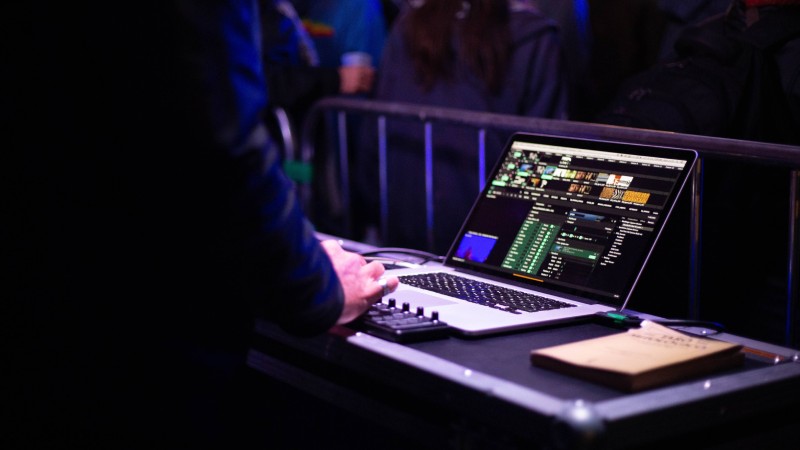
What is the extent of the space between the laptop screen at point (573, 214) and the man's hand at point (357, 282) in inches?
15.1

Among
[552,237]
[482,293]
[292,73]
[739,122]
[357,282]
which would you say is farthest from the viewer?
[292,73]

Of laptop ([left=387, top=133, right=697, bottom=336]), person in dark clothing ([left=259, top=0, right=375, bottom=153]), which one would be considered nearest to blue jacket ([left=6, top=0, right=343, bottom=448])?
laptop ([left=387, top=133, right=697, bottom=336])

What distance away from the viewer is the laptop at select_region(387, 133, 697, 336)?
5.95 feet

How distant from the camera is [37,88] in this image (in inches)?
50.3

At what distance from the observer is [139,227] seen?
4.35ft

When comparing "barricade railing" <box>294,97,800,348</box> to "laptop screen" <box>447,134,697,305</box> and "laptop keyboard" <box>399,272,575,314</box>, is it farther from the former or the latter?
"laptop keyboard" <box>399,272,575,314</box>

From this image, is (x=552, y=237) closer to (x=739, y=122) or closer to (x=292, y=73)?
(x=739, y=122)

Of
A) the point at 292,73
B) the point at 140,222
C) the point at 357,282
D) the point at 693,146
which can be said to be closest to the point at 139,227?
the point at 140,222

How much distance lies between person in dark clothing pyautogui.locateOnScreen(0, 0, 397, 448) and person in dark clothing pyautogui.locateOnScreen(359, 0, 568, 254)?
169 centimetres

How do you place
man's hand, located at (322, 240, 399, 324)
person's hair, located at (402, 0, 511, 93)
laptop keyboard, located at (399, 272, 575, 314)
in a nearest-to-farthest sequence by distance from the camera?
man's hand, located at (322, 240, 399, 324) < laptop keyboard, located at (399, 272, 575, 314) < person's hair, located at (402, 0, 511, 93)

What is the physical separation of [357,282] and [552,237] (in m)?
0.51

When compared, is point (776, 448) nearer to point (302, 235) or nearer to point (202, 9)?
point (302, 235)

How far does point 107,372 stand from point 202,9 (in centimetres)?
50

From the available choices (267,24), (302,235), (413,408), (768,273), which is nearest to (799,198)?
(768,273)
